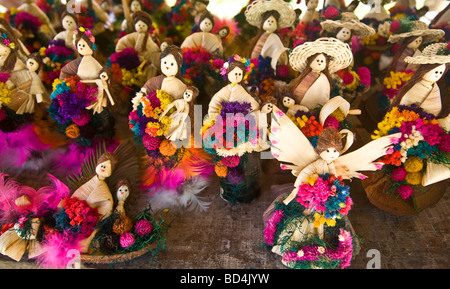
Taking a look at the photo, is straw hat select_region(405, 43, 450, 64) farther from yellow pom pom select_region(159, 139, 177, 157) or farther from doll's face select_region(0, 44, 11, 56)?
doll's face select_region(0, 44, 11, 56)

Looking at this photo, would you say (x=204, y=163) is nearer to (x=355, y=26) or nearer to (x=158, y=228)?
(x=158, y=228)

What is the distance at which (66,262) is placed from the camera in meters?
1.88

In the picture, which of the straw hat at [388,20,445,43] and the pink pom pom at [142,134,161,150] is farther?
the straw hat at [388,20,445,43]

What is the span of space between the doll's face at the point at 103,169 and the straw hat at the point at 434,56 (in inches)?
75.7

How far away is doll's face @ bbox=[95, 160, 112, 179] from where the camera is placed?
200 centimetres

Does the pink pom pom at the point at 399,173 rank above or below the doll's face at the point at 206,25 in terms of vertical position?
→ below

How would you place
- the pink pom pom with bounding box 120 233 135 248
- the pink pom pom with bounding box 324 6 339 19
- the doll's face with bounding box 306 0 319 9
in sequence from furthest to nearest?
the doll's face with bounding box 306 0 319 9
the pink pom pom with bounding box 324 6 339 19
the pink pom pom with bounding box 120 233 135 248

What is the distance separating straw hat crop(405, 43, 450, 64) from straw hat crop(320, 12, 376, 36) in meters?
0.52

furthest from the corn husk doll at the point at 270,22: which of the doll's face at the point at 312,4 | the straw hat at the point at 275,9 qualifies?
the doll's face at the point at 312,4

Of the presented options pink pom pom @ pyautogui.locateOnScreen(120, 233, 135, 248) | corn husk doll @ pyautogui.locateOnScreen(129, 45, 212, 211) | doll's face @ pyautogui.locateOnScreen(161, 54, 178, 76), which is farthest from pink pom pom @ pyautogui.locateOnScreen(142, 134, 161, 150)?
pink pom pom @ pyautogui.locateOnScreen(120, 233, 135, 248)

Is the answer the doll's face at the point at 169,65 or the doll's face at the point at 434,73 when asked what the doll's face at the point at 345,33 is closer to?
the doll's face at the point at 434,73

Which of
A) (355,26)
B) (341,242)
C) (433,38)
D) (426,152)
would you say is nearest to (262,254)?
(341,242)

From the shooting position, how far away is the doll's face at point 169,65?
201cm

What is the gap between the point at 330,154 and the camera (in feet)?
5.42
